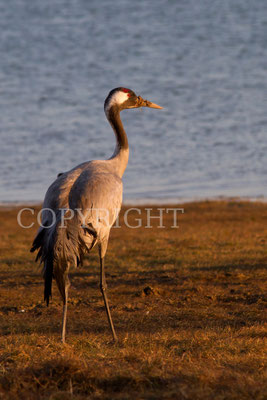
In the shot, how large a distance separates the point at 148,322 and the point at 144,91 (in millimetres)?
22846

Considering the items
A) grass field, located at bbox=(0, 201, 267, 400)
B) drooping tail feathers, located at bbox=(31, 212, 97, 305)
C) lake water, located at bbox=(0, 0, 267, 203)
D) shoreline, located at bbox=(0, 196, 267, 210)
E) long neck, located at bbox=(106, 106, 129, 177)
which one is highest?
lake water, located at bbox=(0, 0, 267, 203)

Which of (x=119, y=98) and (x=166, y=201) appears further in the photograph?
(x=166, y=201)

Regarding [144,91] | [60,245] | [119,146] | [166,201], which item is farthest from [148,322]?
[144,91]

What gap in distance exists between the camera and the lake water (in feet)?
60.8

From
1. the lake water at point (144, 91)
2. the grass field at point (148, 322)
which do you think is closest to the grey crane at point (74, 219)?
the grass field at point (148, 322)

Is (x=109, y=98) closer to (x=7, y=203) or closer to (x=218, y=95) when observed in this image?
(x=7, y=203)

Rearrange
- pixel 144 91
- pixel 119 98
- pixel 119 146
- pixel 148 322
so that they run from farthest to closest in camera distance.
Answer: pixel 144 91 → pixel 119 98 → pixel 119 146 → pixel 148 322

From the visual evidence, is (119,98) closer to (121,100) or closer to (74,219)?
(121,100)

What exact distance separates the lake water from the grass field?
6.18 meters

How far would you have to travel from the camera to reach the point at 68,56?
118 ft

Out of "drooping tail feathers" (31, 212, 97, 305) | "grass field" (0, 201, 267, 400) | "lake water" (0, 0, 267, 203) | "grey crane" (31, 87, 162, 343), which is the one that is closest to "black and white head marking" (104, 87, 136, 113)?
"grey crane" (31, 87, 162, 343)

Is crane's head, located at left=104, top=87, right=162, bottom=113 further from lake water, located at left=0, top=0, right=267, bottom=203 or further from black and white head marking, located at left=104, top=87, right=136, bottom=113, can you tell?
lake water, located at left=0, top=0, right=267, bottom=203

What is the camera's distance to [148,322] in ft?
21.0

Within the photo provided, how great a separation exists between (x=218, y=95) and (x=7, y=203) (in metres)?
14.0
